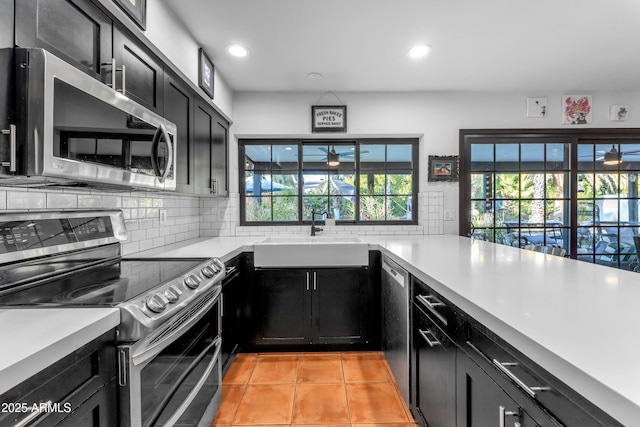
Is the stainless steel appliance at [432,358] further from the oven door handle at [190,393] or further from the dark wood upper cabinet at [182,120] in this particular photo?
the dark wood upper cabinet at [182,120]

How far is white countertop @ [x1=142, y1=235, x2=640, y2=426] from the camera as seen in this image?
520 mm

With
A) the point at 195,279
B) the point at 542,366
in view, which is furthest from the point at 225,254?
the point at 542,366

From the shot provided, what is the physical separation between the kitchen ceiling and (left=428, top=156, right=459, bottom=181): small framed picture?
26.6 inches

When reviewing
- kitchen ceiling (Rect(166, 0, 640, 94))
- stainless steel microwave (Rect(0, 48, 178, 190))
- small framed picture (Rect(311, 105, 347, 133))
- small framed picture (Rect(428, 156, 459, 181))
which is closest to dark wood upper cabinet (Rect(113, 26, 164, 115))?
stainless steel microwave (Rect(0, 48, 178, 190))

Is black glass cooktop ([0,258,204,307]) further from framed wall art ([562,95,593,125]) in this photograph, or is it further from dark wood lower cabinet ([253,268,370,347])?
framed wall art ([562,95,593,125])

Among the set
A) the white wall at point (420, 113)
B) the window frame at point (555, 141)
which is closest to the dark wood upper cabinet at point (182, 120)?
the white wall at point (420, 113)

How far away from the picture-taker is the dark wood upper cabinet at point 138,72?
138cm

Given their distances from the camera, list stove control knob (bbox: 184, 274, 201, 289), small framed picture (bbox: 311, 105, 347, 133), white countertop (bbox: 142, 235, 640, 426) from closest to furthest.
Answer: white countertop (bbox: 142, 235, 640, 426), stove control knob (bbox: 184, 274, 201, 289), small framed picture (bbox: 311, 105, 347, 133)

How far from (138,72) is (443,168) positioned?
2.65 meters

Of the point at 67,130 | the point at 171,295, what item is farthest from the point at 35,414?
the point at 67,130

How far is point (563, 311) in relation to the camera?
0.80 m

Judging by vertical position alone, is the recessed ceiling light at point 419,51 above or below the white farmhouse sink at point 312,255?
above

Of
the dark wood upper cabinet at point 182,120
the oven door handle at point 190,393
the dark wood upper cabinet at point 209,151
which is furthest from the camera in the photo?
the dark wood upper cabinet at point 209,151

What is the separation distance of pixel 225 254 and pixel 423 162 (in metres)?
2.14
